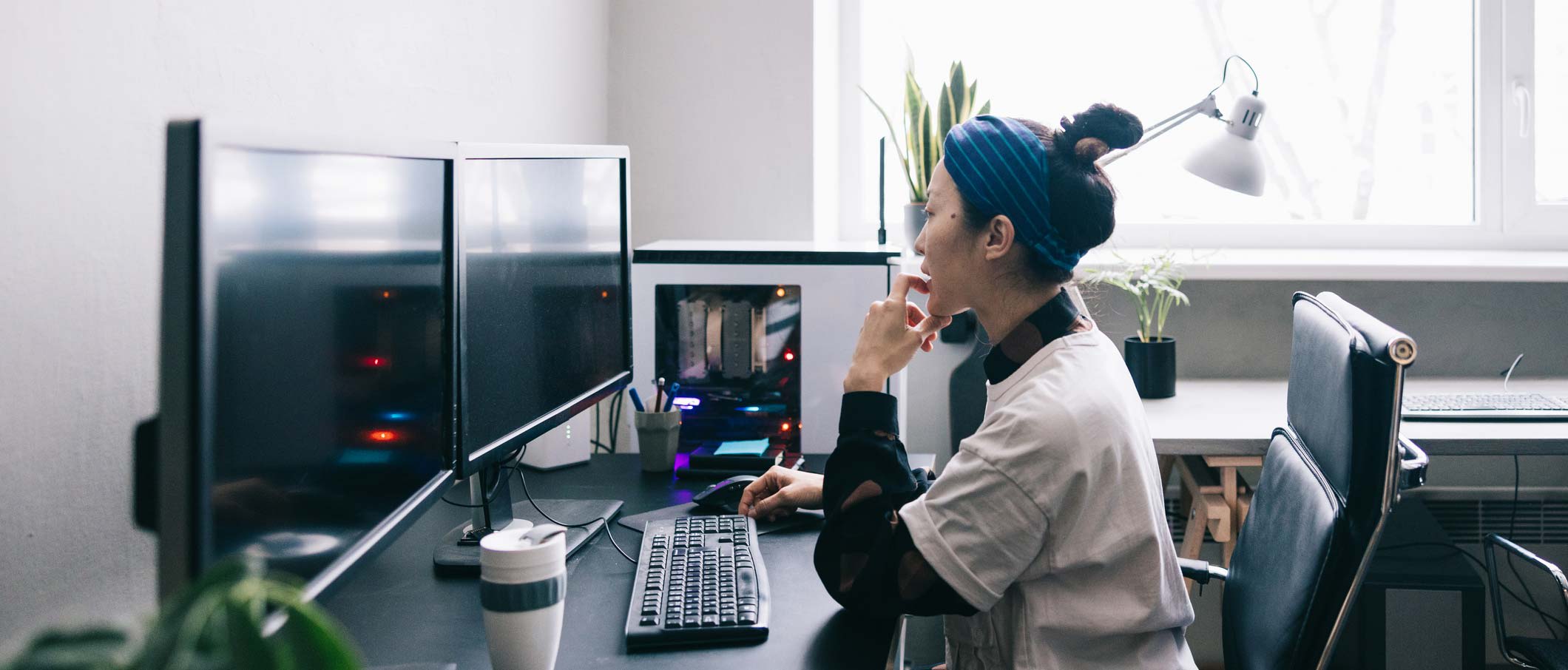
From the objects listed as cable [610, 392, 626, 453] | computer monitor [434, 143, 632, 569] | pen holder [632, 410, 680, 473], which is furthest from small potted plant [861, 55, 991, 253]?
computer monitor [434, 143, 632, 569]

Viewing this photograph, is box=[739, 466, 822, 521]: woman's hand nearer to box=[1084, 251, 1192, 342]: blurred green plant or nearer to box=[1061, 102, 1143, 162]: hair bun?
box=[1061, 102, 1143, 162]: hair bun

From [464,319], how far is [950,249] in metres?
0.53

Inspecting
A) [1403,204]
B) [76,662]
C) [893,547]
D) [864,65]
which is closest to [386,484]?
[893,547]

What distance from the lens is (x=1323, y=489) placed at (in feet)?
3.75

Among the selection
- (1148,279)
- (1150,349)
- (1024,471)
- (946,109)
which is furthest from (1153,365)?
(1024,471)

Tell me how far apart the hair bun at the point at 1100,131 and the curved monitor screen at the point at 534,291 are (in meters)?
0.63

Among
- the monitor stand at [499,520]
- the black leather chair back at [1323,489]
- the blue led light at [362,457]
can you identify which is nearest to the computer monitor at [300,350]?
the blue led light at [362,457]

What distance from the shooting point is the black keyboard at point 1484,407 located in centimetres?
197

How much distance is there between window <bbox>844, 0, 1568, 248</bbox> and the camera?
2807 mm

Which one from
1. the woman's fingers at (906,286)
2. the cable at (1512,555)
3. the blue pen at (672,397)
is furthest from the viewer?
the cable at (1512,555)

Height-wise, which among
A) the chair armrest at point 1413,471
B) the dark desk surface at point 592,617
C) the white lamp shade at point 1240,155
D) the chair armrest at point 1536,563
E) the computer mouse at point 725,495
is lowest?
the chair armrest at point 1536,563

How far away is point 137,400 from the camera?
3.34 ft

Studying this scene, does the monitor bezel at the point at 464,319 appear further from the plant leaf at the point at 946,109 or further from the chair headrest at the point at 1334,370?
the plant leaf at the point at 946,109

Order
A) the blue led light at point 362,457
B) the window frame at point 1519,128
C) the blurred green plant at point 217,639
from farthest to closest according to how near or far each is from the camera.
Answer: the window frame at point 1519,128, the blue led light at point 362,457, the blurred green plant at point 217,639
